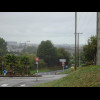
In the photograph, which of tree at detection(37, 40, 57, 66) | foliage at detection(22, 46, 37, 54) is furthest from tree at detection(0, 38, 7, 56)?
foliage at detection(22, 46, 37, 54)

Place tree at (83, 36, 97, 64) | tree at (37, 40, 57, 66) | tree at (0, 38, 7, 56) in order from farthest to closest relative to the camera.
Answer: tree at (83, 36, 97, 64), tree at (37, 40, 57, 66), tree at (0, 38, 7, 56)

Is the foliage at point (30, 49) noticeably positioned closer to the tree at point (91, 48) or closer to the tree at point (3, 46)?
the tree at point (91, 48)

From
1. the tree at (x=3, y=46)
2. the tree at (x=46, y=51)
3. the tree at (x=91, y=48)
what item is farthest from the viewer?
the tree at (x=91, y=48)

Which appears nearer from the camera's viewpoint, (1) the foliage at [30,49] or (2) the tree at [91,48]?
(1) the foliage at [30,49]

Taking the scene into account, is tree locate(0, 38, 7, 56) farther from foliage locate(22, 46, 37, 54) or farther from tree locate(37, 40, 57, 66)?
foliage locate(22, 46, 37, 54)

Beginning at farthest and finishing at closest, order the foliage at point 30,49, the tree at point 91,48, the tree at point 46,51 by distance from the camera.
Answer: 1. the tree at point 91,48
2. the foliage at point 30,49
3. the tree at point 46,51

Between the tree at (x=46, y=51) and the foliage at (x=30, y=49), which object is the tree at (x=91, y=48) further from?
the foliage at (x=30, y=49)

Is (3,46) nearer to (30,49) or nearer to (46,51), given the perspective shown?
(46,51)

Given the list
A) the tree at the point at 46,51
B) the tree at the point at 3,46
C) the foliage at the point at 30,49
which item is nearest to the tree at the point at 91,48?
the tree at the point at 46,51

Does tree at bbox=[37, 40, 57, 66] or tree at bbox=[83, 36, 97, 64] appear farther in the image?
tree at bbox=[83, 36, 97, 64]
